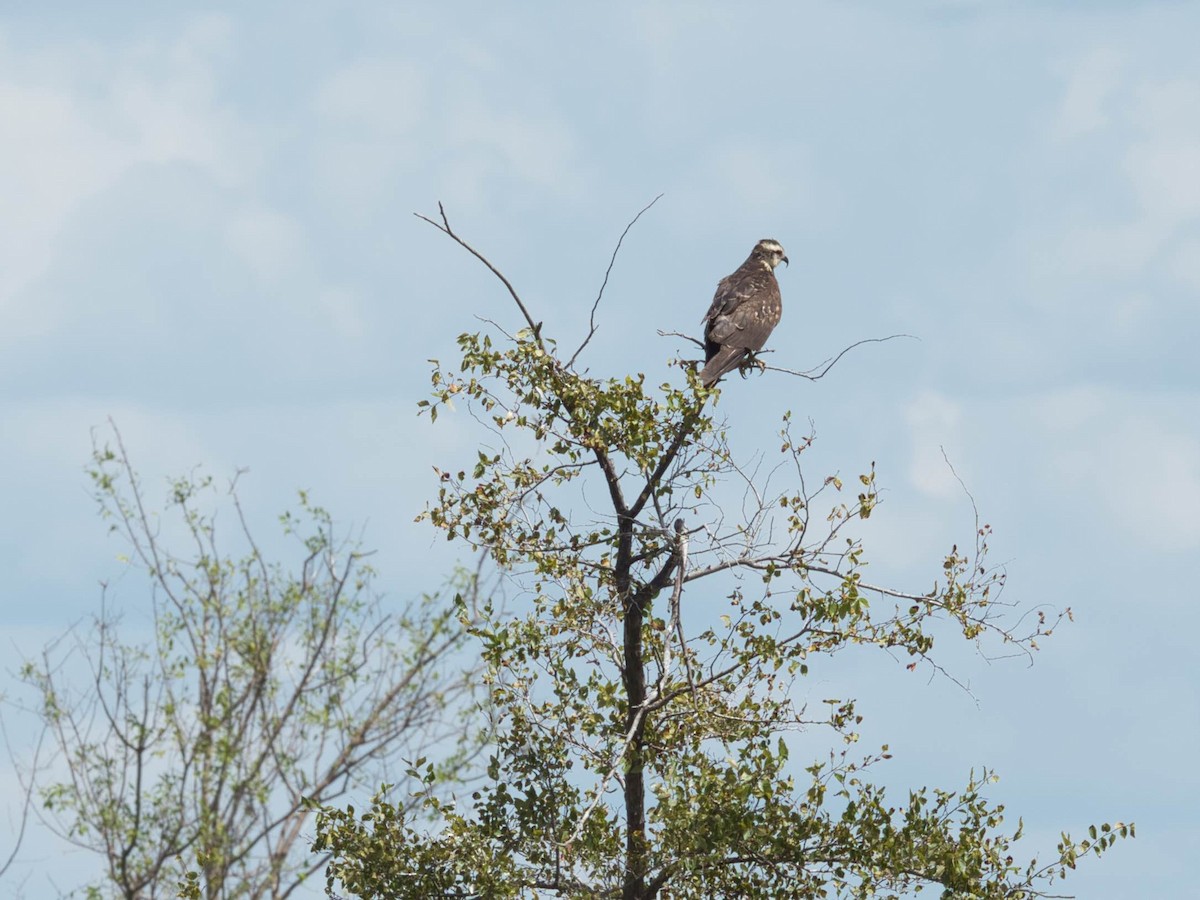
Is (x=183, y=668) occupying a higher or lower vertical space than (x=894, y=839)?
higher

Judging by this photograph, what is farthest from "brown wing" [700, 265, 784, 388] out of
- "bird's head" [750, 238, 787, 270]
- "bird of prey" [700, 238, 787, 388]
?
"bird's head" [750, 238, 787, 270]

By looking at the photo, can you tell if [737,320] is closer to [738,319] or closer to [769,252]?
[738,319]

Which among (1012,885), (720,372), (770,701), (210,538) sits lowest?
(1012,885)

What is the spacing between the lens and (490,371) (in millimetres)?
10523

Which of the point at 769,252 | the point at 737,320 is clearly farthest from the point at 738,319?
the point at 769,252

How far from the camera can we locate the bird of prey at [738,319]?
41.4ft

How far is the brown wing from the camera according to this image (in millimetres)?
12609

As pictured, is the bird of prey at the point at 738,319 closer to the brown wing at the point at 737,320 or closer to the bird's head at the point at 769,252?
the brown wing at the point at 737,320

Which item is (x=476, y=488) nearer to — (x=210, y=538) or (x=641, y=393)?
(x=641, y=393)

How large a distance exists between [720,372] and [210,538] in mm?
8481

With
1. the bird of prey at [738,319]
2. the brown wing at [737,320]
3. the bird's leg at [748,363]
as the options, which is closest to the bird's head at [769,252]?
the bird of prey at [738,319]

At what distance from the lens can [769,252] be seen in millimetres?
16891

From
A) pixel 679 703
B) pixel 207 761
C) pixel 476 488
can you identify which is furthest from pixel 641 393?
pixel 207 761

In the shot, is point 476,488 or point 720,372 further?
point 720,372
